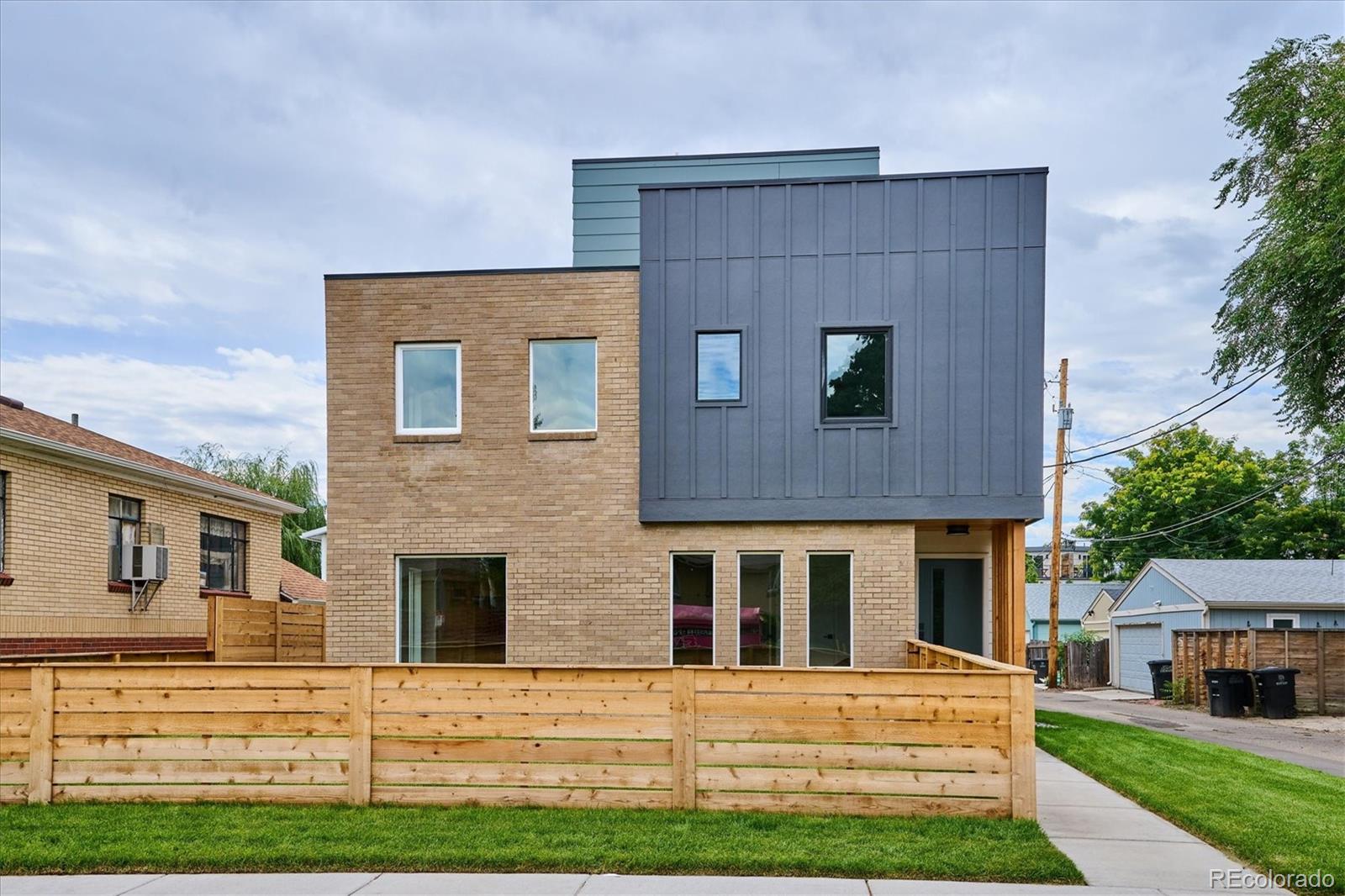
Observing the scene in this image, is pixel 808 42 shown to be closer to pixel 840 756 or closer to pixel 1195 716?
pixel 840 756

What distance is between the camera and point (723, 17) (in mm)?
14922

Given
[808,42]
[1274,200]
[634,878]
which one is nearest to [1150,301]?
[1274,200]

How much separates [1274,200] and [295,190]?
17333 millimetres

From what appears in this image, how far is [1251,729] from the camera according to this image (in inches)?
736

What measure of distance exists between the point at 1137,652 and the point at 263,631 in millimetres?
26345

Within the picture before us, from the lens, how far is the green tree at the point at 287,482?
3559 cm

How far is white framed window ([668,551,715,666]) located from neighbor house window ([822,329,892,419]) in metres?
2.43

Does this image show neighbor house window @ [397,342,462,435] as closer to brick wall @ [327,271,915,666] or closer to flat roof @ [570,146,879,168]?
brick wall @ [327,271,915,666]

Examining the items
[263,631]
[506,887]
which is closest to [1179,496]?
[263,631]

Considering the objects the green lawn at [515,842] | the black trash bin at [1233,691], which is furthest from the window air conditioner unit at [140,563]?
the black trash bin at [1233,691]

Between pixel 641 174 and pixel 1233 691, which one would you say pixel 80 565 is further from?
pixel 1233 691

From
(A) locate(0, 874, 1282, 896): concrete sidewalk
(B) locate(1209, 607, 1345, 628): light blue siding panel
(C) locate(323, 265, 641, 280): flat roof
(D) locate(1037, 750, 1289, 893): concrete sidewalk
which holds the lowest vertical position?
(B) locate(1209, 607, 1345, 628): light blue siding panel

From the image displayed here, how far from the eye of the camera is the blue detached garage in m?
28.4

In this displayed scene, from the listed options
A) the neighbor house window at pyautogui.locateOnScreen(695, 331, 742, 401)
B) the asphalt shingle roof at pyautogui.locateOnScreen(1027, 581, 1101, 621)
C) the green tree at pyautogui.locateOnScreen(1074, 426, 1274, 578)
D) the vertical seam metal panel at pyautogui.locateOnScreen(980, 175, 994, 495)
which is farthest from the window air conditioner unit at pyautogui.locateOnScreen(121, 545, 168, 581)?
the green tree at pyautogui.locateOnScreen(1074, 426, 1274, 578)
